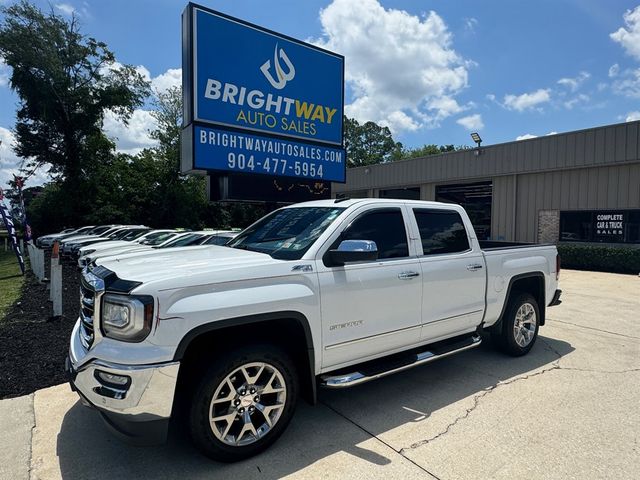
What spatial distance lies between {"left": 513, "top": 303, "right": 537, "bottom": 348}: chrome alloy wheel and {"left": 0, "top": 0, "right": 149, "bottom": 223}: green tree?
33378 millimetres

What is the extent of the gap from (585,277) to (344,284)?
13.5 m

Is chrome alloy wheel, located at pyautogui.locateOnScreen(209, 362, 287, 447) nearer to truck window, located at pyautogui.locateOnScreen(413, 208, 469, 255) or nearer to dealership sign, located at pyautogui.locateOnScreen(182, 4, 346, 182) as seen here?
truck window, located at pyautogui.locateOnScreen(413, 208, 469, 255)

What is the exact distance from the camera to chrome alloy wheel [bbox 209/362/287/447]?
2891mm

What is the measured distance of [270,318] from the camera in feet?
9.90

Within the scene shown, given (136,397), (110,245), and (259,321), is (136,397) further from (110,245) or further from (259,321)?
(110,245)

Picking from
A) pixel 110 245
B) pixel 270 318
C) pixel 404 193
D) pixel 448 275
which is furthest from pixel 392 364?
pixel 404 193

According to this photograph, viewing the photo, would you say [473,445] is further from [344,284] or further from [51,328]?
A: [51,328]

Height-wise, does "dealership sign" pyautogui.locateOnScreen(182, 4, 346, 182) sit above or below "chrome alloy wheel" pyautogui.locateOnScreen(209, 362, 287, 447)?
above

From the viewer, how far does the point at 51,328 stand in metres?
6.36

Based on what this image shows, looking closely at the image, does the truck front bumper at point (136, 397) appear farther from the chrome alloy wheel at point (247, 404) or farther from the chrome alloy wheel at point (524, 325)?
the chrome alloy wheel at point (524, 325)

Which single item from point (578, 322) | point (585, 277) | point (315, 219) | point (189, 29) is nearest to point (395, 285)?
point (315, 219)

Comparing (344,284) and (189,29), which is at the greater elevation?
(189,29)

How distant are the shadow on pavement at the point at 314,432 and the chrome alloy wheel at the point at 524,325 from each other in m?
0.39

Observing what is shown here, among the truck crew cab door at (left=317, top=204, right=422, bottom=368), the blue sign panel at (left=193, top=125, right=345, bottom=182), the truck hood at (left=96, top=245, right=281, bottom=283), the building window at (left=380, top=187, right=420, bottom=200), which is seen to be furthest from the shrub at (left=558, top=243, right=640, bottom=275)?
the truck hood at (left=96, top=245, right=281, bottom=283)
